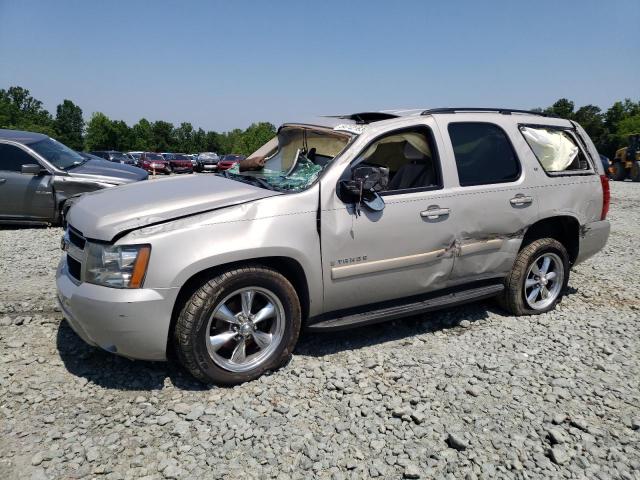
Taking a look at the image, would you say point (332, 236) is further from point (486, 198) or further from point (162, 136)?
point (162, 136)

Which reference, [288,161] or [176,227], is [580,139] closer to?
[288,161]

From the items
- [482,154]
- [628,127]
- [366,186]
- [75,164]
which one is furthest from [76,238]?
[628,127]

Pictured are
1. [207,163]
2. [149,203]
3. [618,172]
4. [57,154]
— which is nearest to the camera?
[149,203]

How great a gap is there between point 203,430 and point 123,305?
0.86 meters

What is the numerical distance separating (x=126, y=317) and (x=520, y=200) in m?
3.26

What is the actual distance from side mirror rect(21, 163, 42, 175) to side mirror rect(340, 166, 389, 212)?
21.3 feet

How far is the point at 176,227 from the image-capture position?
2.88m

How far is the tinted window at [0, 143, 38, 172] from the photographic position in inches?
308

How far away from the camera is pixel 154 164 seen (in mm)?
33000

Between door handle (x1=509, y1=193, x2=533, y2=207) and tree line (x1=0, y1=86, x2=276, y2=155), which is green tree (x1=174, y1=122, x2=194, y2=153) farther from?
door handle (x1=509, y1=193, x2=533, y2=207)

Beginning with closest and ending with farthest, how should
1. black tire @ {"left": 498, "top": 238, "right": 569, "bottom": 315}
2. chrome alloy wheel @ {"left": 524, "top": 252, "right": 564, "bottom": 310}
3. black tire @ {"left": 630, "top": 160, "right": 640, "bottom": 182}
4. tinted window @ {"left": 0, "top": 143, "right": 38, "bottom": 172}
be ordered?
black tire @ {"left": 498, "top": 238, "right": 569, "bottom": 315} → chrome alloy wheel @ {"left": 524, "top": 252, "right": 564, "bottom": 310} → tinted window @ {"left": 0, "top": 143, "right": 38, "bottom": 172} → black tire @ {"left": 630, "top": 160, "right": 640, "bottom": 182}

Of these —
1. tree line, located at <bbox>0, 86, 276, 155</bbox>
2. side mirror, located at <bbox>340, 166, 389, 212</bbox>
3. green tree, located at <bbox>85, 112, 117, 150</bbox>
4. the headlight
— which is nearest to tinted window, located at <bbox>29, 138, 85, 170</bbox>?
the headlight

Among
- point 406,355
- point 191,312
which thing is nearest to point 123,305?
point 191,312

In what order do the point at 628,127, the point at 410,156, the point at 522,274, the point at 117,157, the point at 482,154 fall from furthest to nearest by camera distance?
the point at 628,127 → the point at 117,157 → the point at 522,274 → the point at 482,154 → the point at 410,156
